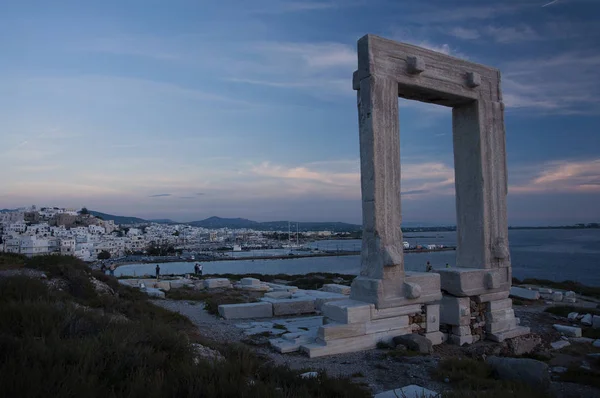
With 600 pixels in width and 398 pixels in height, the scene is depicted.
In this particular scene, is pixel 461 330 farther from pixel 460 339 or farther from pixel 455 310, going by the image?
pixel 455 310

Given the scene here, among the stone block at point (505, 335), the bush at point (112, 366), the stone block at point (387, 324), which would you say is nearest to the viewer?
the bush at point (112, 366)

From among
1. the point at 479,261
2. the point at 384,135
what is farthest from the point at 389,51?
the point at 479,261

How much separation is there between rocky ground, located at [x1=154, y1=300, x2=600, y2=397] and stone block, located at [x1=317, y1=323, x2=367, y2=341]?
1.12ft

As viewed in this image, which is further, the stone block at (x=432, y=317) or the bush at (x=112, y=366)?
the stone block at (x=432, y=317)

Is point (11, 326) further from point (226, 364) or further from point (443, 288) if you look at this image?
point (443, 288)

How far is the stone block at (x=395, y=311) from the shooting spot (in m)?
8.18

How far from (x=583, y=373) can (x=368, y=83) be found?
6.20 meters

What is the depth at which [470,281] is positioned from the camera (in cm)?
949

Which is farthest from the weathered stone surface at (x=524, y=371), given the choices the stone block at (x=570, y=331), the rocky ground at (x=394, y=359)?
the stone block at (x=570, y=331)

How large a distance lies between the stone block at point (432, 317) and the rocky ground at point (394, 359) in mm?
381

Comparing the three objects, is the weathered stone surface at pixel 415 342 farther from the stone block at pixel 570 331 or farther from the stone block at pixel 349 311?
the stone block at pixel 570 331

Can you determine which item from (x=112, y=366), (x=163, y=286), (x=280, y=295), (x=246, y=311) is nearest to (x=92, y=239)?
(x=163, y=286)

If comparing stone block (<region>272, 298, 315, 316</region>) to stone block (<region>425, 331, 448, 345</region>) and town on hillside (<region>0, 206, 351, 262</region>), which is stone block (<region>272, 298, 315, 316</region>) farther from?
town on hillside (<region>0, 206, 351, 262</region>)

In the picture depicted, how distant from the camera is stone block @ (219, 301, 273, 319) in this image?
1169 centimetres
